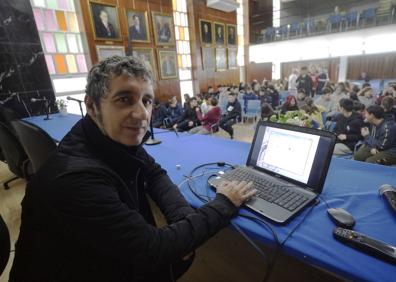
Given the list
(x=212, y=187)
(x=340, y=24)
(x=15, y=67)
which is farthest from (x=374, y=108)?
(x=340, y=24)

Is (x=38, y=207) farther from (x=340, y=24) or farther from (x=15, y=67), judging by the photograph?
(x=340, y=24)

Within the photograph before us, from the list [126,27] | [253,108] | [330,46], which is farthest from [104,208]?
[330,46]

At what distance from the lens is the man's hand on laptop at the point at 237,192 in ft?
2.89

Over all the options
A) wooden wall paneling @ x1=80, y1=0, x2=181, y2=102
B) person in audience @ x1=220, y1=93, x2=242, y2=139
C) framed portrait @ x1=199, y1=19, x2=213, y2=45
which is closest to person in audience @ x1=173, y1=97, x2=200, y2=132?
person in audience @ x1=220, y1=93, x2=242, y2=139

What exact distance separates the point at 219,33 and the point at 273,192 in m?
10.1

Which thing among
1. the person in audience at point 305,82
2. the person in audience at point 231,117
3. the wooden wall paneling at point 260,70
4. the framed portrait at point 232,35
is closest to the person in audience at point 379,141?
the person in audience at point 231,117

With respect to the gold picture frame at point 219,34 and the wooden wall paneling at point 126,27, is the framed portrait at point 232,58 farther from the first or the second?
the wooden wall paneling at point 126,27

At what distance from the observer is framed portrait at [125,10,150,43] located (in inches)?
256

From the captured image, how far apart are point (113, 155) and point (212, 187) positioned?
51 cm

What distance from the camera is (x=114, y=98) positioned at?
75 centimetres

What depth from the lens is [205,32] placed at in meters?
9.03

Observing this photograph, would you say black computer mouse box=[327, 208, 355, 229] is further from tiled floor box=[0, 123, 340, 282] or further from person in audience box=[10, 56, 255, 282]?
tiled floor box=[0, 123, 340, 282]

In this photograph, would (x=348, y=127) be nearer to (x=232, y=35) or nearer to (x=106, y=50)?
(x=106, y=50)

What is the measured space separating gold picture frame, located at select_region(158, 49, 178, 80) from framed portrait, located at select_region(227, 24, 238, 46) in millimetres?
3798
